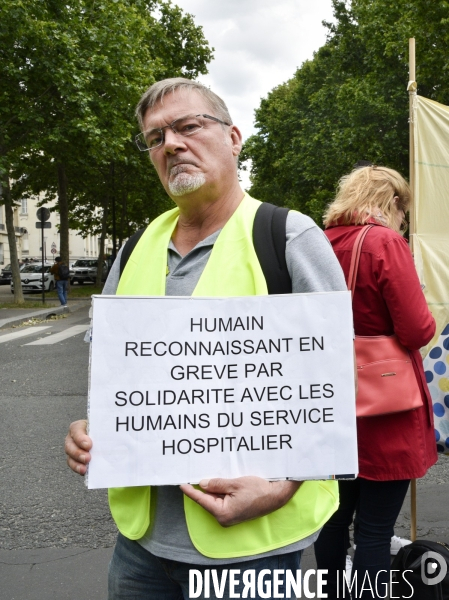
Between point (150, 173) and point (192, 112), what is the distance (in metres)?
31.7

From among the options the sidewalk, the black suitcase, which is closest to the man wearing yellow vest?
the black suitcase

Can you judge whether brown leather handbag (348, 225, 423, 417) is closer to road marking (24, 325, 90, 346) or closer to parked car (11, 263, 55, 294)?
road marking (24, 325, 90, 346)

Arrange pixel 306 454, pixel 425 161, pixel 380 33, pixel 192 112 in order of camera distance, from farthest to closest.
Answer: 1. pixel 380 33
2. pixel 425 161
3. pixel 192 112
4. pixel 306 454

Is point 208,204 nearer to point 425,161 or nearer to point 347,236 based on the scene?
point 347,236

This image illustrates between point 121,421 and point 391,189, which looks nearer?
point 121,421

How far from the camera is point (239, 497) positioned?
1472mm

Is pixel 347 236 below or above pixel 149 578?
above

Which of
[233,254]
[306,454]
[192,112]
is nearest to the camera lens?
[306,454]

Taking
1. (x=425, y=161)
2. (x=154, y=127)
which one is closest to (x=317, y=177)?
(x=425, y=161)

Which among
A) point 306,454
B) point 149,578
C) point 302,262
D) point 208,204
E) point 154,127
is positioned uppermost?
point 154,127

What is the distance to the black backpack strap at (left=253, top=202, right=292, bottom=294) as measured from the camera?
1615 millimetres

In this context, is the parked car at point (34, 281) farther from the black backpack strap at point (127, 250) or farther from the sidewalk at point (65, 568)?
the black backpack strap at point (127, 250)

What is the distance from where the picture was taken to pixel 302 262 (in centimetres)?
161

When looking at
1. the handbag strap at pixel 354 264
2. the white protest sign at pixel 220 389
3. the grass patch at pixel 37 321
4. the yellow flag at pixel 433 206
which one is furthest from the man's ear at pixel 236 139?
the grass patch at pixel 37 321
